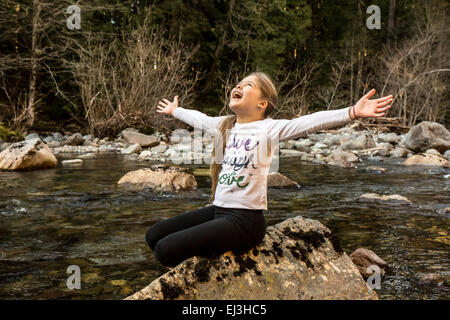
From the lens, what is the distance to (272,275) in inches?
105

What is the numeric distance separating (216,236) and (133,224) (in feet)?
8.06

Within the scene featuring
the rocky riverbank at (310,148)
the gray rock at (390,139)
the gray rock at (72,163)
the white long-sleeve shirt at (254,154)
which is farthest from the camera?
the gray rock at (390,139)

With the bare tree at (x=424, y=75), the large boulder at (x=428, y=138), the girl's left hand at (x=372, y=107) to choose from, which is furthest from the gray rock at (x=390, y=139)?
the girl's left hand at (x=372, y=107)

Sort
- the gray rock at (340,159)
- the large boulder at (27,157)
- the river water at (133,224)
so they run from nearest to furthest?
the river water at (133,224)
the large boulder at (27,157)
the gray rock at (340,159)

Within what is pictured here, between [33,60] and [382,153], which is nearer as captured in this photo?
[382,153]

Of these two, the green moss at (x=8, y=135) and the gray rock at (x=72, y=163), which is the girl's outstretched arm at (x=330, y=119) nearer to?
the gray rock at (x=72, y=163)

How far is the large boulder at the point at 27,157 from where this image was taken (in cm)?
873

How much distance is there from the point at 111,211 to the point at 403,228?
3.31 meters

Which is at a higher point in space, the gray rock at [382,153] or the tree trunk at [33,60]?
the tree trunk at [33,60]

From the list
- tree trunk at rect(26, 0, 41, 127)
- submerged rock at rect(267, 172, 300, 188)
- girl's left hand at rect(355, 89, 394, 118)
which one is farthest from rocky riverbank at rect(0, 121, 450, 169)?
girl's left hand at rect(355, 89, 394, 118)

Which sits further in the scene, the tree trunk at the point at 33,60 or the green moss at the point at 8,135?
the tree trunk at the point at 33,60

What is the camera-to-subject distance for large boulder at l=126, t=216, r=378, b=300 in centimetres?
251

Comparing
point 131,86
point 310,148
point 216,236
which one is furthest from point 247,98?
point 131,86

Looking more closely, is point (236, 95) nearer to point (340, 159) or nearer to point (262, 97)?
point (262, 97)
